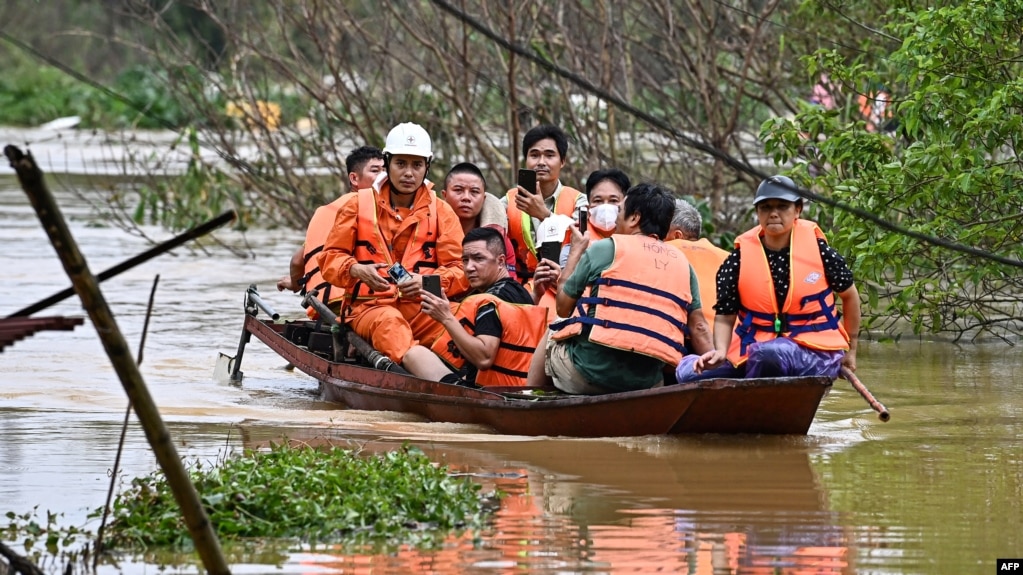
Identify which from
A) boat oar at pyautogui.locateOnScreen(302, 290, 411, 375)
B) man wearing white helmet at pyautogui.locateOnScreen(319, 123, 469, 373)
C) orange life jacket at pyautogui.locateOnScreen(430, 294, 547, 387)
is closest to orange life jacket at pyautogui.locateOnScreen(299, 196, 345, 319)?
boat oar at pyautogui.locateOnScreen(302, 290, 411, 375)

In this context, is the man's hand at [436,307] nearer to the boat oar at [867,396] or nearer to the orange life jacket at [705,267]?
the orange life jacket at [705,267]

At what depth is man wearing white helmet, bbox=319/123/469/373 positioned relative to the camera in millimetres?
8539

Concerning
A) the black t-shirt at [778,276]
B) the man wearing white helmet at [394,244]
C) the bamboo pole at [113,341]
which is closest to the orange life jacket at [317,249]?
the man wearing white helmet at [394,244]

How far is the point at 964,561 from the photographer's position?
17.0 ft

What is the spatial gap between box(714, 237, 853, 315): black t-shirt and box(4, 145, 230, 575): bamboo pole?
3.63 m

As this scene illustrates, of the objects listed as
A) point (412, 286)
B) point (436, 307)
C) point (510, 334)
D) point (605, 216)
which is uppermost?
point (605, 216)

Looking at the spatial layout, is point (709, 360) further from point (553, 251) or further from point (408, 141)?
point (408, 141)

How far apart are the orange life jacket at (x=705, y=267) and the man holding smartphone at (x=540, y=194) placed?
40.5 inches

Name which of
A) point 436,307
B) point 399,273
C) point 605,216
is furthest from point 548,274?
Answer: point 399,273

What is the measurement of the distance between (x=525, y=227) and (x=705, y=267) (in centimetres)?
147

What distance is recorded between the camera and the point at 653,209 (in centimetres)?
715

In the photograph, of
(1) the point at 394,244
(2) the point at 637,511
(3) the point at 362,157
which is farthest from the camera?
(3) the point at 362,157

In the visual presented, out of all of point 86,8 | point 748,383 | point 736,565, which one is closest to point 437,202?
point 748,383

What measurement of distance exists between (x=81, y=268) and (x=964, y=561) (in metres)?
3.09
